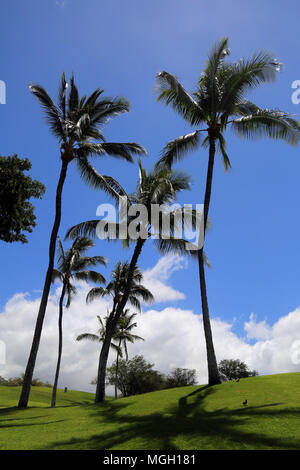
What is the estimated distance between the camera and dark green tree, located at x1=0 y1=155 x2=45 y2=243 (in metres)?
A: 17.0

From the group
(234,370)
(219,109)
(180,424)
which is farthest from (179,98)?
(234,370)

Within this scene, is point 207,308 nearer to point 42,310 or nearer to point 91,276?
point 42,310

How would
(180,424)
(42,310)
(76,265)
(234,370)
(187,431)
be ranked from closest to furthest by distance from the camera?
(187,431), (180,424), (42,310), (76,265), (234,370)

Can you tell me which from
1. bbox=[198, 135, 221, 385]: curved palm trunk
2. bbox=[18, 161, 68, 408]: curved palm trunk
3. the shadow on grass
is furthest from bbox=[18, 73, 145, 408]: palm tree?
the shadow on grass

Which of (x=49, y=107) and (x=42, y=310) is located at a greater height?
(x=49, y=107)

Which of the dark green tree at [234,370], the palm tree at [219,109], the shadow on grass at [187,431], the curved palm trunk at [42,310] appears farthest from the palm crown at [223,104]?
the dark green tree at [234,370]

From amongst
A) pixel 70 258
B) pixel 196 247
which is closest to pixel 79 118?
pixel 196 247

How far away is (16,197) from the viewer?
17.3 meters

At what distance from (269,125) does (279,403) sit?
499 inches

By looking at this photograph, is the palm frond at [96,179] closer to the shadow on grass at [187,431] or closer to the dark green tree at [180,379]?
the shadow on grass at [187,431]

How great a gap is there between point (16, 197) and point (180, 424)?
13.8 meters
